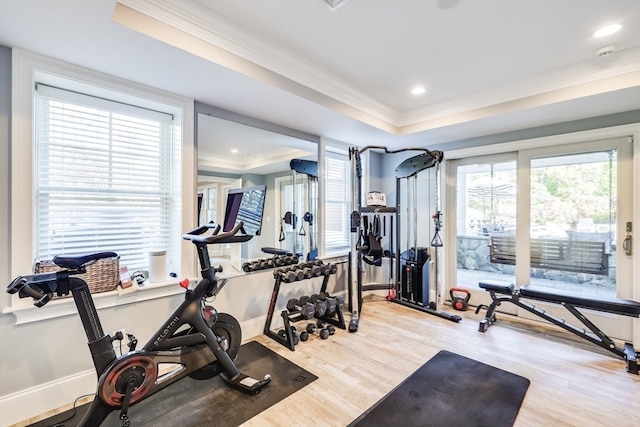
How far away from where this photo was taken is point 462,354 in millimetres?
2719

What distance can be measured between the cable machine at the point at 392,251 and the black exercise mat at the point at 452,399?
41.7 inches

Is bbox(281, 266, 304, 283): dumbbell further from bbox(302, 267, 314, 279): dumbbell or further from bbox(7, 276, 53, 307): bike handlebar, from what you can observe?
bbox(7, 276, 53, 307): bike handlebar

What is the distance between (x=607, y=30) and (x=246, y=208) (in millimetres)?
3341

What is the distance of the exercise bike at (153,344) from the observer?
1593mm

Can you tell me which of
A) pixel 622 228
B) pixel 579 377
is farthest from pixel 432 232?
pixel 579 377

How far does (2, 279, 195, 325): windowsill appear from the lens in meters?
1.87

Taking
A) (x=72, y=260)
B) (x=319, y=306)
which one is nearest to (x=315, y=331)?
(x=319, y=306)

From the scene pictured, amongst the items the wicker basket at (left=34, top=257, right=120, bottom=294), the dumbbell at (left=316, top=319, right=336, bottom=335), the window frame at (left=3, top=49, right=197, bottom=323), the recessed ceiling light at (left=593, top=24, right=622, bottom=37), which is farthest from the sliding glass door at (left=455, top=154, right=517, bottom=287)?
the wicker basket at (left=34, top=257, right=120, bottom=294)

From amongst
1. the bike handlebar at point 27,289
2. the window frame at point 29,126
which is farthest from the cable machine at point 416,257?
the bike handlebar at point 27,289

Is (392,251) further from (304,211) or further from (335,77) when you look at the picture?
(335,77)

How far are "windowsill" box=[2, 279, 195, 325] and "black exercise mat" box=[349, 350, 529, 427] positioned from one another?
6.16 feet

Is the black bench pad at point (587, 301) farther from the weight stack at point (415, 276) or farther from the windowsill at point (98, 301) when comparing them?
the windowsill at point (98, 301)

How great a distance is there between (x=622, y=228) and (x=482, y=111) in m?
1.96

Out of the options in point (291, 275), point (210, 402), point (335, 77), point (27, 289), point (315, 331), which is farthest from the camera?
point (315, 331)
